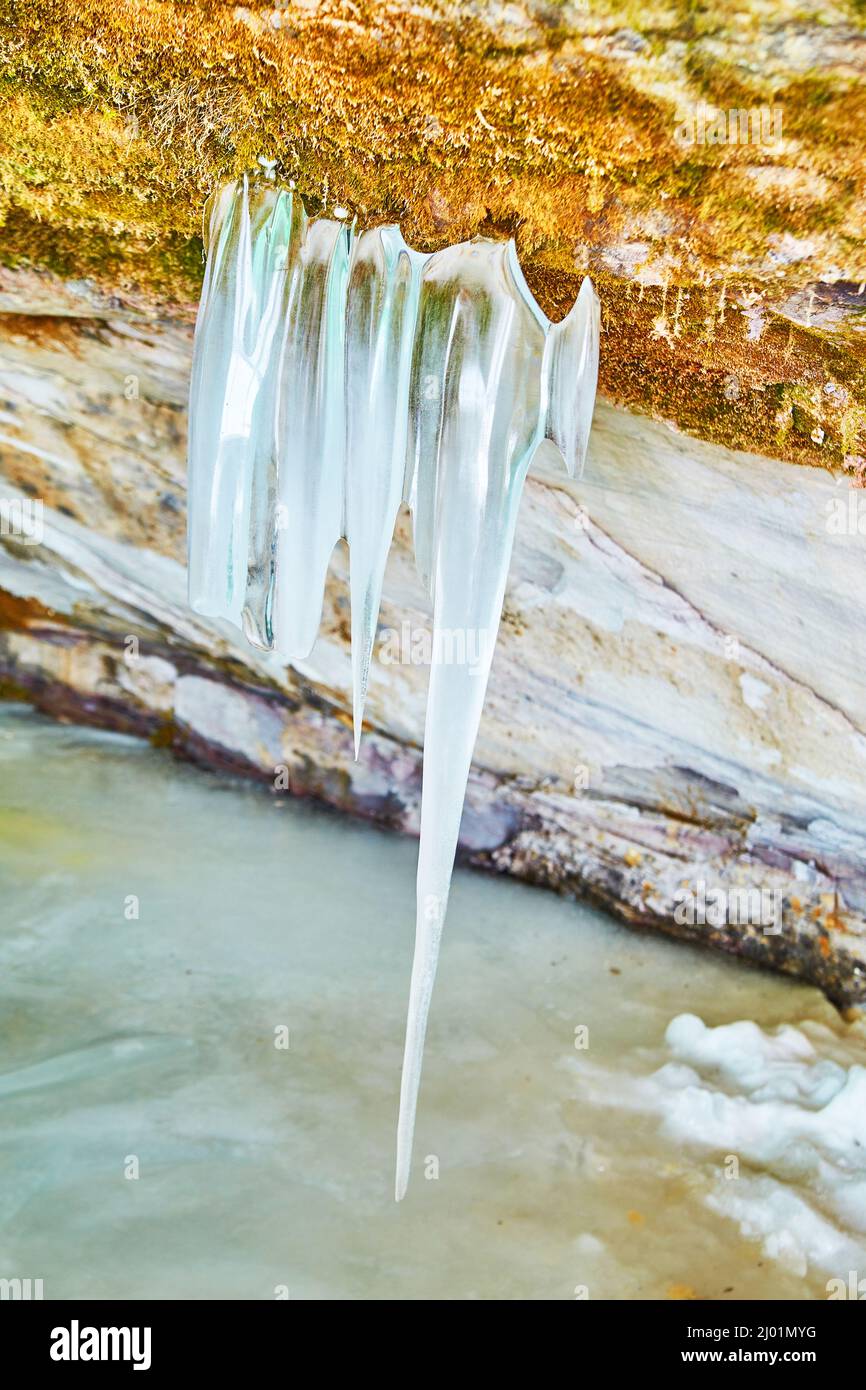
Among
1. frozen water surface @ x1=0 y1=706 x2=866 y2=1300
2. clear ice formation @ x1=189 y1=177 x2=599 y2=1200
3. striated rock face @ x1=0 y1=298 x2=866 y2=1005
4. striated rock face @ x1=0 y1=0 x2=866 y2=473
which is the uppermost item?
striated rock face @ x1=0 y1=0 x2=866 y2=473

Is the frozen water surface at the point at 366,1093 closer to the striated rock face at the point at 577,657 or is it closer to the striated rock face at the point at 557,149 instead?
the striated rock face at the point at 577,657

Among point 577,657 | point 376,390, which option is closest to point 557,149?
point 376,390

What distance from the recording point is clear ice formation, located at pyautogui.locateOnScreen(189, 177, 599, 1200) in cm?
227

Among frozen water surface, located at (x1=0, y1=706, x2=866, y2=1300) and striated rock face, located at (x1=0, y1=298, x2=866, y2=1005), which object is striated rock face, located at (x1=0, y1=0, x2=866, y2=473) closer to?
striated rock face, located at (x1=0, y1=298, x2=866, y2=1005)

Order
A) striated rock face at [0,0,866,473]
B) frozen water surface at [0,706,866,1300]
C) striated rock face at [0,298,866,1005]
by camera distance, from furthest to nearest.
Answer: striated rock face at [0,298,866,1005], frozen water surface at [0,706,866,1300], striated rock face at [0,0,866,473]

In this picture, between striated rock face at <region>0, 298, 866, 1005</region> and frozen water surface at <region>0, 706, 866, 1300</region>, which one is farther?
striated rock face at <region>0, 298, 866, 1005</region>

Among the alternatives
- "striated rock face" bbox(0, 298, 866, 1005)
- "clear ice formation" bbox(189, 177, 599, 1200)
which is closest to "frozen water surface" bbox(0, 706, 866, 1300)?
"striated rock face" bbox(0, 298, 866, 1005)

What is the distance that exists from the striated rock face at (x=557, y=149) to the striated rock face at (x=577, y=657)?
0.28 m

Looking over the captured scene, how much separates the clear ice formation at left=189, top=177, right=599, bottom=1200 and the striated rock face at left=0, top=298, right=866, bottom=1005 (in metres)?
0.51

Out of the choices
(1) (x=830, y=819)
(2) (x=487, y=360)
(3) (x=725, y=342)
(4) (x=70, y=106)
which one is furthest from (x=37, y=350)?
(1) (x=830, y=819)

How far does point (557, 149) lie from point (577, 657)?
1786 mm

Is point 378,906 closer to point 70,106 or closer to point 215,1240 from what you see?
point 215,1240

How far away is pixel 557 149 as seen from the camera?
2.04 meters

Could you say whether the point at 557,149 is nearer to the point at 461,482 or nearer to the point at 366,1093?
the point at 461,482
